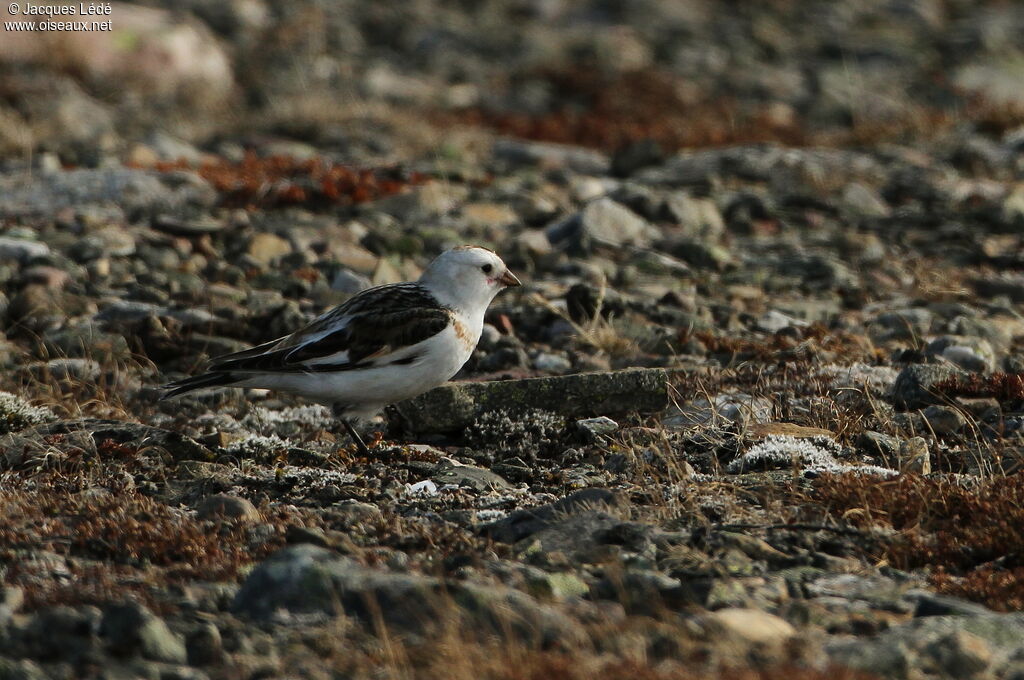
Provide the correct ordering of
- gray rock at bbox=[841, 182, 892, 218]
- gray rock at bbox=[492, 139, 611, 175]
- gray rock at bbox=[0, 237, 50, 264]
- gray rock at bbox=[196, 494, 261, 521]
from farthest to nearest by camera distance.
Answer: gray rock at bbox=[492, 139, 611, 175] < gray rock at bbox=[841, 182, 892, 218] < gray rock at bbox=[0, 237, 50, 264] < gray rock at bbox=[196, 494, 261, 521]

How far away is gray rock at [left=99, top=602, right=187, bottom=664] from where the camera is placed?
364 centimetres

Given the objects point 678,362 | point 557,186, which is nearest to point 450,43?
point 557,186

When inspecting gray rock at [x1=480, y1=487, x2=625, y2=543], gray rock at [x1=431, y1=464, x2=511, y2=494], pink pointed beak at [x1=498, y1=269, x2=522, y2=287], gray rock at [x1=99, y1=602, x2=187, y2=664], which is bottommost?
gray rock at [x1=431, y1=464, x2=511, y2=494]

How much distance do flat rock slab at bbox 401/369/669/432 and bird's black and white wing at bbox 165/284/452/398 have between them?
44cm

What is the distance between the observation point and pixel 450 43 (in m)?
19.1

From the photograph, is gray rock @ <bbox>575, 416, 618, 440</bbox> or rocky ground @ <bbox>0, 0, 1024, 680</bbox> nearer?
rocky ground @ <bbox>0, 0, 1024, 680</bbox>

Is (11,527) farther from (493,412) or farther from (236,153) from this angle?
(236,153)

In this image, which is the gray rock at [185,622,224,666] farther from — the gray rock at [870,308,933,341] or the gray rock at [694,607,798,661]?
the gray rock at [870,308,933,341]

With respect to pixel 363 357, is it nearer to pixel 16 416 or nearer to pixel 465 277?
pixel 465 277

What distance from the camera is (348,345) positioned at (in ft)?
20.4

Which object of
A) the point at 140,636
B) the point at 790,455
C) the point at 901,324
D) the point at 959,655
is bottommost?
the point at 901,324

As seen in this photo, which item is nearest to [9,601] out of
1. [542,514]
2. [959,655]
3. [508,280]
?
[542,514]

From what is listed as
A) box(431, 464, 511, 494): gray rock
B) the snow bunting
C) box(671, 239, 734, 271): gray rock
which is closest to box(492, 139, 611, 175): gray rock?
box(671, 239, 734, 271): gray rock

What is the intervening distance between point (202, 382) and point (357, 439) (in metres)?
0.77
